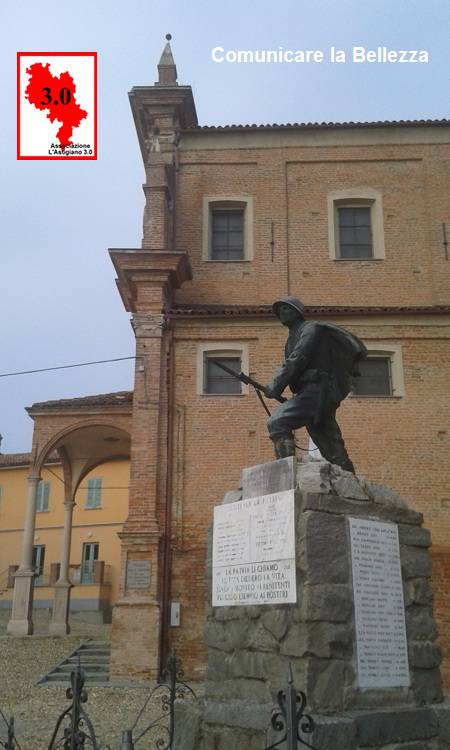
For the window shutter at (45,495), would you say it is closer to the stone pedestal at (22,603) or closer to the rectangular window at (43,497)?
the rectangular window at (43,497)

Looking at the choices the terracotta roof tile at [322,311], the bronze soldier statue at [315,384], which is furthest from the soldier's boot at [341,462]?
the terracotta roof tile at [322,311]

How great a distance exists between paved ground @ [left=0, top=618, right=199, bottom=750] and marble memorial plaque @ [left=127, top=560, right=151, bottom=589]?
7.01 ft

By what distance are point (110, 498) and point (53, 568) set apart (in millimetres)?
4228

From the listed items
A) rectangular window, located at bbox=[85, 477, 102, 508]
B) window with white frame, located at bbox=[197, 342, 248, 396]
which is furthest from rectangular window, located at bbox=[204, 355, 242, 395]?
rectangular window, located at bbox=[85, 477, 102, 508]

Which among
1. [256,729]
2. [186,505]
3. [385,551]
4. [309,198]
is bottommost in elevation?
[256,729]

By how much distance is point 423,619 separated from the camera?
6160mm

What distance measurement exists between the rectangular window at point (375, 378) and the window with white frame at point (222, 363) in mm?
2733

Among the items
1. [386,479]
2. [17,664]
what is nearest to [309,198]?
[386,479]

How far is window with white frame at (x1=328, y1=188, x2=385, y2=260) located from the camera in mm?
19484

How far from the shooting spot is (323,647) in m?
5.38

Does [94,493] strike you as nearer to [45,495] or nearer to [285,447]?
[45,495]

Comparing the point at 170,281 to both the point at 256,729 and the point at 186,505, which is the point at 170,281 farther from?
the point at 256,729

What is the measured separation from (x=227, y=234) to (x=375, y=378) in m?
5.64

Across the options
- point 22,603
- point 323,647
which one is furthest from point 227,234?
point 323,647
